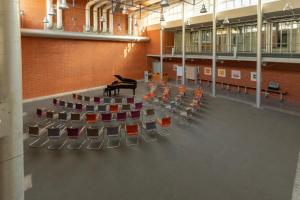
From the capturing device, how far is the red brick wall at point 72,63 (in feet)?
63.3

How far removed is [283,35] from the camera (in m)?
18.5

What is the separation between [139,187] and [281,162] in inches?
178

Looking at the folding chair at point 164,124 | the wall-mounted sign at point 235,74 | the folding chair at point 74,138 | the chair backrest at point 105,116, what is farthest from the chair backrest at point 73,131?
the wall-mounted sign at point 235,74

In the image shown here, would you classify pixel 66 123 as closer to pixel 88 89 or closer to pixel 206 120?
pixel 206 120

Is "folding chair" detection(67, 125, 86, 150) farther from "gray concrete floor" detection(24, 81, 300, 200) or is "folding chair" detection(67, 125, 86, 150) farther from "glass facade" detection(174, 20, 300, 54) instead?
"glass facade" detection(174, 20, 300, 54)

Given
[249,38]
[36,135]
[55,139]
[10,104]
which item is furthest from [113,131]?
[249,38]

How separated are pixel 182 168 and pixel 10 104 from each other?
209 inches

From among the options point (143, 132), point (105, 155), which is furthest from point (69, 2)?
point (105, 155)

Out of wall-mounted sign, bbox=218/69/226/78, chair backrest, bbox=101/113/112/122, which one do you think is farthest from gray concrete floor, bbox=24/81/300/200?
wall-mounted sign, bbox=218/69/226/78

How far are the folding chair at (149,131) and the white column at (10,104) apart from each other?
21.5 feet

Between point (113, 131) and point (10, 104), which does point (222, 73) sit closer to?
Result: point (113, 131)

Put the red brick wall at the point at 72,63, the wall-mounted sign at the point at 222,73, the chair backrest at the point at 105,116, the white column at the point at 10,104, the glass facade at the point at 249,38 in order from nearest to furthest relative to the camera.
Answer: the white column at the point at 10,104 < the chair backrest at the point at 105,116 < the glass facade at the point at 249,38 < the red brick wall at the point at 72,63 < the wall-mounted sign at the point at 222,73

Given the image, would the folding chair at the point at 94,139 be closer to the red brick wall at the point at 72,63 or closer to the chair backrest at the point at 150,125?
the chair backrest at the point at 150,125

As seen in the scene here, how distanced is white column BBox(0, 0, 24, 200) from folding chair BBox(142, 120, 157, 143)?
656 cm
